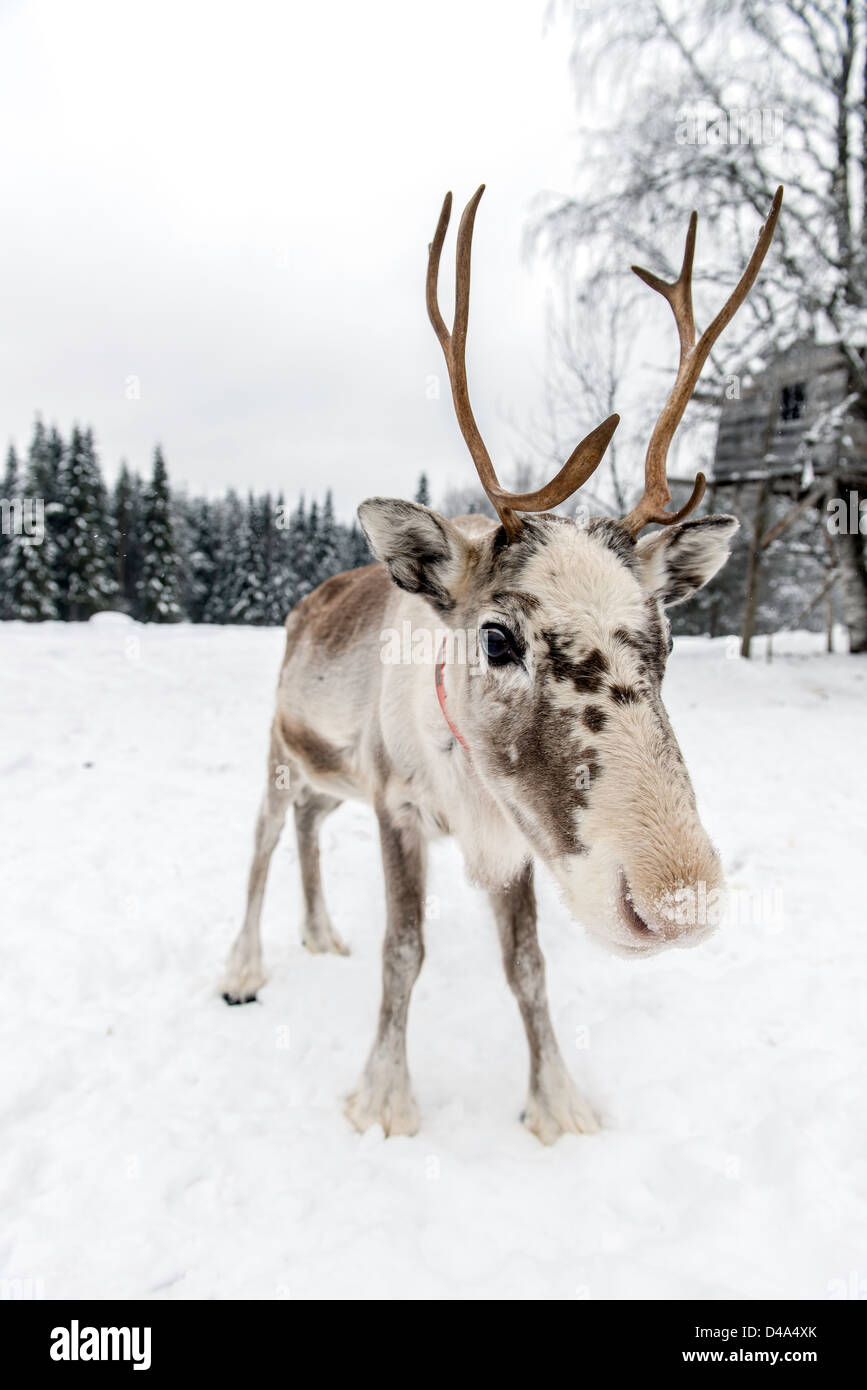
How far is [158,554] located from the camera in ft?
111

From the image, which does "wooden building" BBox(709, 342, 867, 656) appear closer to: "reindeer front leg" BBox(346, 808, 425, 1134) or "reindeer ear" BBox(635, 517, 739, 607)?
"reindeer ear" BBox(635, 517, 739, 607)

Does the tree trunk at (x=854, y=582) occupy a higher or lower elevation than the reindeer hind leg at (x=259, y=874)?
higher

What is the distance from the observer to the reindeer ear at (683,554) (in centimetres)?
240

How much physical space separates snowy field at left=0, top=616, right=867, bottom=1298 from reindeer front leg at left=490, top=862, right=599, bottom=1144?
10cm

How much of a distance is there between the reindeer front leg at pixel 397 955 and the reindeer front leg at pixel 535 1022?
0.35 m

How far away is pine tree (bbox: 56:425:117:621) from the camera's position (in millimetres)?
33719

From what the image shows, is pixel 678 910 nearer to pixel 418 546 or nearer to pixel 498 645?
pixel 498 645

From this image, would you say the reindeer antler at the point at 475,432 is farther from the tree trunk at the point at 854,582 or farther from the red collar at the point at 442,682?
the tree trunk at the point at 854,582

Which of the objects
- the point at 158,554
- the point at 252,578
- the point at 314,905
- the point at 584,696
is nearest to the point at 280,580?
the point at 252,578

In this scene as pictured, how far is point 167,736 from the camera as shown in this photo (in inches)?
342

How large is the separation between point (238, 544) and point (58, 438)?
1336 centimetres

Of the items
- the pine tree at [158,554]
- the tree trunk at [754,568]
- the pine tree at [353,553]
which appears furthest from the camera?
the pine tree at [353,553]

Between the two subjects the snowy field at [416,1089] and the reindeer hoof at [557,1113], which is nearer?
the snowy field at [416,1089]

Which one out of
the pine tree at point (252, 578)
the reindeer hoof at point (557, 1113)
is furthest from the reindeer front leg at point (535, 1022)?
the pine tree at point (252, 578)
